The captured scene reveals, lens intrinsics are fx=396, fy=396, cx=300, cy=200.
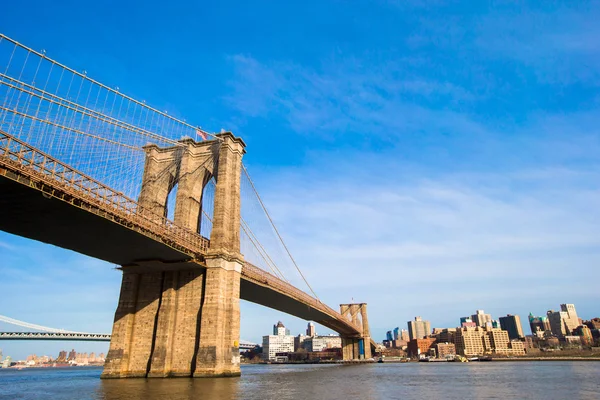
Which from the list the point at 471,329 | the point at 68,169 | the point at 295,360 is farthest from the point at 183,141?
the point at 471,329

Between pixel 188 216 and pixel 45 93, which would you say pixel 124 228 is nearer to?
pixel 45 93

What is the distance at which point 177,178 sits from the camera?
4516 centimetres

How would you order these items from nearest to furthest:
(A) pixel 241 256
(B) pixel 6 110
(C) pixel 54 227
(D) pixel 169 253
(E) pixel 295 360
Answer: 1. (B) pixel 6 110
2. (C) pixel 54 227
3. (D) pixel 169 253
4. (A) pixel 241 256
5. (E) pixel 295 360

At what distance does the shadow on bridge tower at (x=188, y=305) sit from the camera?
35219 mm

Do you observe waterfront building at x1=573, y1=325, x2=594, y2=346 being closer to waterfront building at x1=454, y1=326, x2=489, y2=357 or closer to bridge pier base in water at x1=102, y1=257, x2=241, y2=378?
waterfront building at x1=454, y1=326, x2=489, y2=357

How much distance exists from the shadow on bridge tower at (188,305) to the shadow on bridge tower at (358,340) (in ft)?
297

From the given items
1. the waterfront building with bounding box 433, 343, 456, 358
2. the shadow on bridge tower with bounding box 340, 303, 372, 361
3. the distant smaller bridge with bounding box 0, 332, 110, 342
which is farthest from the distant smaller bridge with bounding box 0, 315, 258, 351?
the waterfront building with bounding box 433, 343, 456, 358

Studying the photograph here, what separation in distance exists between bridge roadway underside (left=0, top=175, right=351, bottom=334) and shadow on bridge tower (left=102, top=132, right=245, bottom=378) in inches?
56.3

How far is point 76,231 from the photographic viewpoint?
94.0 feet

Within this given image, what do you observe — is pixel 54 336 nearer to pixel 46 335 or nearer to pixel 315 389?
pixel 46 335

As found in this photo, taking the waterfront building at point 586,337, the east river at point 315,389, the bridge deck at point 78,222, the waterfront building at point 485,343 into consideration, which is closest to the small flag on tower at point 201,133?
the bridge deck at point 78,222

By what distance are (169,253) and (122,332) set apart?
33.6 ft

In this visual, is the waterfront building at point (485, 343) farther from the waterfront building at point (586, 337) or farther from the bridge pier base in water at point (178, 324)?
the bridge pier base in water at point (178, 324)

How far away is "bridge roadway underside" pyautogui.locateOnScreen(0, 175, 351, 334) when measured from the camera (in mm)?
23375
